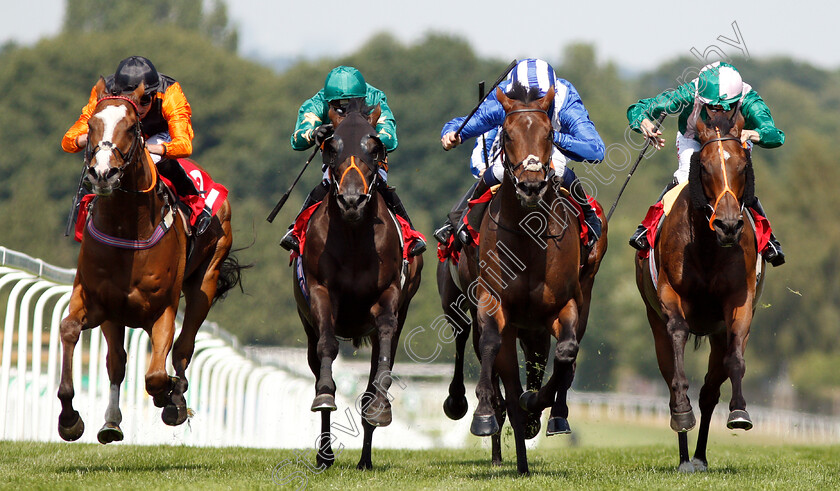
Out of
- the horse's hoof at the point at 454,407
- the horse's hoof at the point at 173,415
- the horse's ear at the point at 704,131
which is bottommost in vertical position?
the horse's hoof at the point at 173,415

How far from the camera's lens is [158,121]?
9297 mm

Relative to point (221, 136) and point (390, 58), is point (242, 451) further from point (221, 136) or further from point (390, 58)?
point (390, 58)

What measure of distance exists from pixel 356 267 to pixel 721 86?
2.85m

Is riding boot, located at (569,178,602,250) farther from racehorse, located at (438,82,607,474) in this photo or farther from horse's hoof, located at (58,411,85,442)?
horse's hoof, located at (58,411,85,442)

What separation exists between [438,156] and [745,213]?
40846 millimetres

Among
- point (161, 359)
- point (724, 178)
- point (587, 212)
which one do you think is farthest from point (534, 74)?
point (161, 359)

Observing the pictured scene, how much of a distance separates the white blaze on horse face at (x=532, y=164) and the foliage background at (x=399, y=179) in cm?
2473

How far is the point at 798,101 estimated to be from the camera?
93.6 m

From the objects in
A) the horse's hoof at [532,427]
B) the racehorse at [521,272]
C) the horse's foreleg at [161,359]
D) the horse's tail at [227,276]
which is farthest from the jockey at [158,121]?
the horse's hoof at [532,427]

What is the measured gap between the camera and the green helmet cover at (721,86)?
28.9 ft

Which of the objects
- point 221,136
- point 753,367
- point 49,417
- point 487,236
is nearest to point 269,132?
point 221,136

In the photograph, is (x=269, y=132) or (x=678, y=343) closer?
(x=678, y=343)

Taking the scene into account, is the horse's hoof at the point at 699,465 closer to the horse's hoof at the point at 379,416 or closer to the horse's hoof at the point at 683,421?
the horse's hoof at the point at 683,421

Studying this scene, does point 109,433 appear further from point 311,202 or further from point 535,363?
point 535,363
